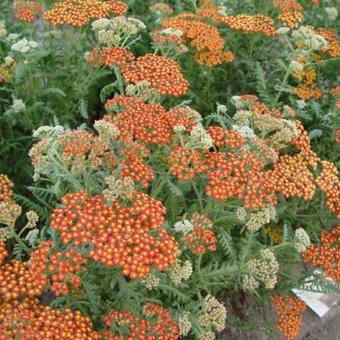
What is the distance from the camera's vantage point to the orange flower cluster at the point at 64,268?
369 cm

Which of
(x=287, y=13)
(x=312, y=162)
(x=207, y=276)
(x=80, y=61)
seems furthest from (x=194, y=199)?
(x=287, y=13)

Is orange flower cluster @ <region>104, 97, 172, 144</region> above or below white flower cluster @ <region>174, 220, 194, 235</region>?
above

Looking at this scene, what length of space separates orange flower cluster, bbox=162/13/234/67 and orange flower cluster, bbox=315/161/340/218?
5.79 feet

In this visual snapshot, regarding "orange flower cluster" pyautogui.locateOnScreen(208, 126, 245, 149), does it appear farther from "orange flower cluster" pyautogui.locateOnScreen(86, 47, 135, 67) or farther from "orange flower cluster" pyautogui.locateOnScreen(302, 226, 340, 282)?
"orange flower cluster" pyautogui.locateOnScreen(302, 226, 340, 282)

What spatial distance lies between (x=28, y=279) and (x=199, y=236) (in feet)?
4.22

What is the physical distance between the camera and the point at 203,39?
19.6 feet

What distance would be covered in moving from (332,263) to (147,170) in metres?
2.02

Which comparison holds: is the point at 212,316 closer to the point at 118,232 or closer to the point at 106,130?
the point at 118,232

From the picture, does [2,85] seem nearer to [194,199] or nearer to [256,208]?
[194,199]

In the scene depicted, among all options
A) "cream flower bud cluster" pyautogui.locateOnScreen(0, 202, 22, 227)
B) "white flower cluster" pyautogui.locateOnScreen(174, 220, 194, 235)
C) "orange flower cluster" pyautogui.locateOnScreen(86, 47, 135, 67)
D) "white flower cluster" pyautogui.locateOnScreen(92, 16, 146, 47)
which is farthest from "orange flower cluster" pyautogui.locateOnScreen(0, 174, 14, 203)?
"white flower cluster" pyautogui.locateOnScreen(92, 16, 146, 47)

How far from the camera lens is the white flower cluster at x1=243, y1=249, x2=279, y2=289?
14.5 feet

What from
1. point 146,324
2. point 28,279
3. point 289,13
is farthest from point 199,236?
point 289,13

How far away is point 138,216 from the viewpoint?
12.6 ft

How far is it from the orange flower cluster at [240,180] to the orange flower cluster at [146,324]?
94 cm
